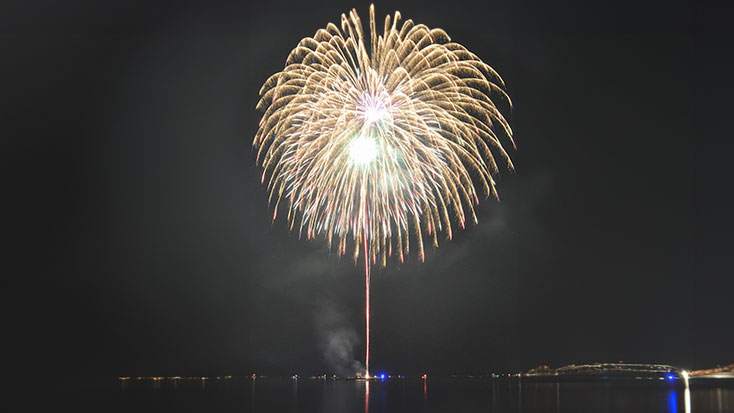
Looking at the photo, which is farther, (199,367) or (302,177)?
(199,367)

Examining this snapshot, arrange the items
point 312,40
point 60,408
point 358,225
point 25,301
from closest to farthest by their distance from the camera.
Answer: point 60,408
point 312,40
point 358,225
point 25,301

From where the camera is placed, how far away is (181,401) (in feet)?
112

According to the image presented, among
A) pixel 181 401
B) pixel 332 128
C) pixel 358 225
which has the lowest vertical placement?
pixel 181 401

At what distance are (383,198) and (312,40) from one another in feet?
26.9

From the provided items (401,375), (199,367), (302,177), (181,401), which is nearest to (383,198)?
(302,177)

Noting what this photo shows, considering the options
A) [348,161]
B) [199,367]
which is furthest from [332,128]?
[199,367]

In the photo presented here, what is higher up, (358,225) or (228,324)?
(358,225)

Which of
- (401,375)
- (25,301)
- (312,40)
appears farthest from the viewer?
(401,375)

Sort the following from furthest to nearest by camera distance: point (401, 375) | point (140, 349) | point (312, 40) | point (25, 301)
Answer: point (401, 375)
point (140, 349)
point (25, 301)
point (312, 40)

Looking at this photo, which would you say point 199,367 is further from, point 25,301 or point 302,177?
point 302,177

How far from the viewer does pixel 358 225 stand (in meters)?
34.1

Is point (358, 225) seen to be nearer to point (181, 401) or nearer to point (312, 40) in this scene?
point (312, 40)

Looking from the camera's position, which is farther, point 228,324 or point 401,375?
point 401,375

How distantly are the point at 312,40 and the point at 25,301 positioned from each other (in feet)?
133
